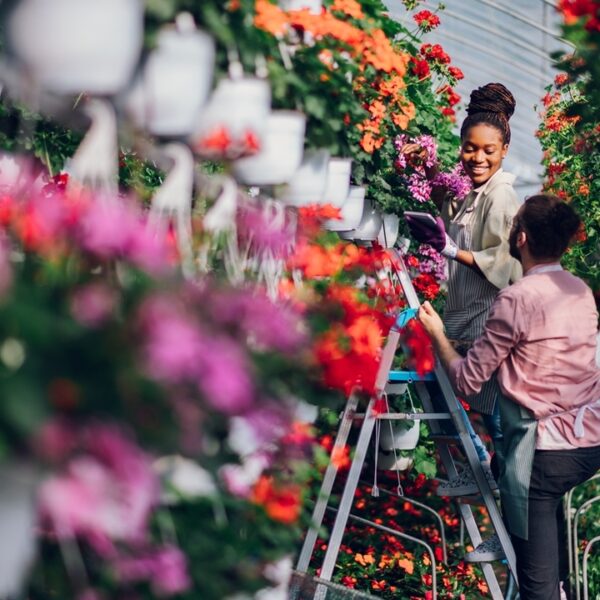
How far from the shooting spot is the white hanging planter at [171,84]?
1.45m

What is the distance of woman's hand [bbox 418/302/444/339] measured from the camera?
2.97 m

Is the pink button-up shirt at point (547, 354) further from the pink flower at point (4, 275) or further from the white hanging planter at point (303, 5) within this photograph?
the pink flower at point (4, 275)

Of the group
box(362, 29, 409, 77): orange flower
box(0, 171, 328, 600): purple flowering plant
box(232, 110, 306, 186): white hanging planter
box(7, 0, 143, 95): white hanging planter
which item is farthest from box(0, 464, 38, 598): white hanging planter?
box(362, 29, 409, 77): orange flower

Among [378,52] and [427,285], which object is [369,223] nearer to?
[427,285]

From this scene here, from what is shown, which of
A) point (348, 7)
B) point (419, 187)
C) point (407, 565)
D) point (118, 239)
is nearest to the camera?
point (118, 239)

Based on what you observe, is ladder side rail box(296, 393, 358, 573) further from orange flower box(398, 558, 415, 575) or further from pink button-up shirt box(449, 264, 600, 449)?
orange flower box(398, 558, 415, 575)

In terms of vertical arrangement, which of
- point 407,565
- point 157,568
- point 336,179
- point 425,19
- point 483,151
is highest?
point 425,19

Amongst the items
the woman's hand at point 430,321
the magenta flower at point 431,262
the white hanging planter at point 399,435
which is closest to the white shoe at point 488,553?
the woman's hand at point 430,321

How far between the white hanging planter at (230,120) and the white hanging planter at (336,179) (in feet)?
1.75

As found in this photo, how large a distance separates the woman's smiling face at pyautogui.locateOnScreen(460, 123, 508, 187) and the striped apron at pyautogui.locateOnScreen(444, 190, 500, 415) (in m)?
0.06

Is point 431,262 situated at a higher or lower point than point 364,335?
higher

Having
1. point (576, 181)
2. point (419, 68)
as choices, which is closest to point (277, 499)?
point (419, 68)

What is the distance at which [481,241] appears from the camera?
3240 mm

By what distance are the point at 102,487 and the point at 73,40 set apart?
559 mm
